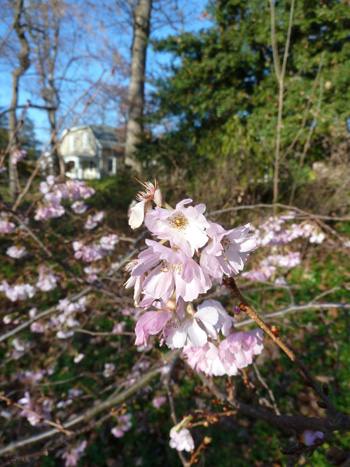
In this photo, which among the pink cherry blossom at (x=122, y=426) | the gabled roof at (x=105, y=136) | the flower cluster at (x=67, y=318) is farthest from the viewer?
the gabled roof at (x=105, y=136)

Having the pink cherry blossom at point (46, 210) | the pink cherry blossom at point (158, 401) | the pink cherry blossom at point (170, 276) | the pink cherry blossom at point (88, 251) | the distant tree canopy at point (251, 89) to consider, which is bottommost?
the pink cherry blossom at point (158, 401)

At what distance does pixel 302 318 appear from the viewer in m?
4.29

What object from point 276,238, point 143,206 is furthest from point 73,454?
point 276,238

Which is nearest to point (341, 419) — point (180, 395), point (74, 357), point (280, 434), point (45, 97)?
point (280, 434)

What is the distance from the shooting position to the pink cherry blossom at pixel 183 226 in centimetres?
65

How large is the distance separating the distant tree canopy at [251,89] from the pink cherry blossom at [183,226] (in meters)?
4.98

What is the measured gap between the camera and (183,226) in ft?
2.25

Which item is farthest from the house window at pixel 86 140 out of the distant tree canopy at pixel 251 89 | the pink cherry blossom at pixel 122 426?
the pink cherry blossom at pixel 122 426

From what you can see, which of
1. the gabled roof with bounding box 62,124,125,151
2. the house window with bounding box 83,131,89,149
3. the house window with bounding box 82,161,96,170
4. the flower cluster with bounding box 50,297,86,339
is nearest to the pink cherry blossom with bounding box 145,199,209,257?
the flower cluster with bounding box 50,297,86,339

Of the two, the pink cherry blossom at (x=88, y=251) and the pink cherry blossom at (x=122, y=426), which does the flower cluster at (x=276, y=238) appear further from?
the pink cherry blossom at (x=122, y=426)

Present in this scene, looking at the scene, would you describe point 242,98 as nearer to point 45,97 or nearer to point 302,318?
point 302,318

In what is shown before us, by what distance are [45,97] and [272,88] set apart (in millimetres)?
12337

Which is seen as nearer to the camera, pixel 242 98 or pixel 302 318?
pixel 302 318

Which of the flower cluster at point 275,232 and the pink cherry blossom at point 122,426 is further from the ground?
the flower cluster at point 275,232
